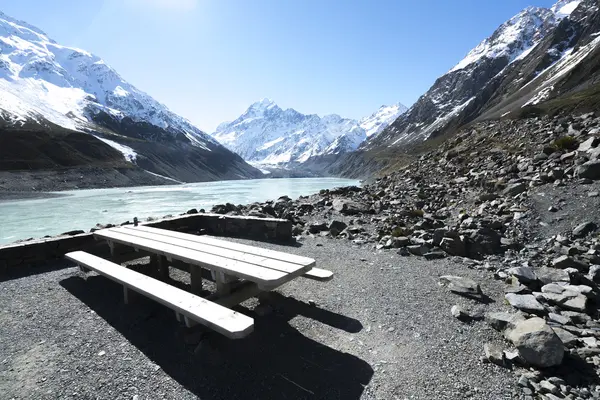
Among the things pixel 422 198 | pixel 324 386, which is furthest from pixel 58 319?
pixel 422 198

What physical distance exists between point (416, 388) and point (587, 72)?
274 ft

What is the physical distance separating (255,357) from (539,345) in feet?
10.3

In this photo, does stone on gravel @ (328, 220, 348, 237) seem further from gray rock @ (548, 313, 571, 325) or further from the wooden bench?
gray rock @ (548, 313, 571, 325)

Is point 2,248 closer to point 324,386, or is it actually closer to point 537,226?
point 324,386

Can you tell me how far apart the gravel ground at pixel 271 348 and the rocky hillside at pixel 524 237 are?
28 cm

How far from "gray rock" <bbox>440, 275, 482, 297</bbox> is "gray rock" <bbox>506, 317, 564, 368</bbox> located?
1643mm

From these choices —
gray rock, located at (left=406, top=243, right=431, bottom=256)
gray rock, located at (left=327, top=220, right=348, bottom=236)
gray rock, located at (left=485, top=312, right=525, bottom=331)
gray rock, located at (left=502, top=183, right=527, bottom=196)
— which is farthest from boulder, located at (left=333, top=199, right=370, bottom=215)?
gray rock, located at (left=485, top=312, right=525, bottom=331)

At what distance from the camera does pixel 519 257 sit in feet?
23.9

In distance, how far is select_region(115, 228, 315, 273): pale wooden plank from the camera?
4.35m

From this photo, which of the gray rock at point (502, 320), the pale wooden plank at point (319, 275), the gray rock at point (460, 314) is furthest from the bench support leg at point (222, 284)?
the gray rock at point (502, 320)

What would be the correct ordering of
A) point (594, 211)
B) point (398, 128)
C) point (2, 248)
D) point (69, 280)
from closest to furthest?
point (69, 280), point (2, 248), point (594, 211), point (398, 128)

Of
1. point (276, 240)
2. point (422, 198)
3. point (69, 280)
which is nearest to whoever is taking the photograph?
point (69, 280)

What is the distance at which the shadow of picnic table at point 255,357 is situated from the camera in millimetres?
3424

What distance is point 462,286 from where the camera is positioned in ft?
18.3
